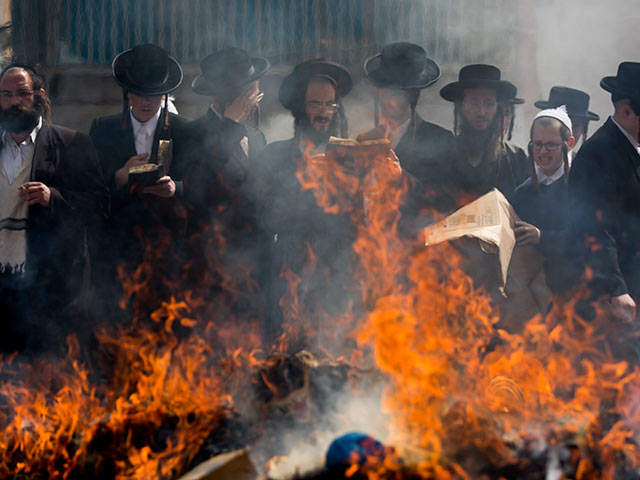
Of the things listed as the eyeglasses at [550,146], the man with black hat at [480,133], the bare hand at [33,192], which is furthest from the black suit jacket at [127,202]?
the eyeglasses at [550,146]

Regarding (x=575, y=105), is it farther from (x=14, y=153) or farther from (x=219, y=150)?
(x=14, y=153)

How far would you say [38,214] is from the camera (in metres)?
4.85

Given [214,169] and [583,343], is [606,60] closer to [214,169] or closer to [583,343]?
[583,343]

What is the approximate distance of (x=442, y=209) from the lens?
486cm

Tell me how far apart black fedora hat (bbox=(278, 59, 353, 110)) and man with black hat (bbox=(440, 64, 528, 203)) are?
77 cm

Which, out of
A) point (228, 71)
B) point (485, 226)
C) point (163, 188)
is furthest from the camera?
point (228, 71)

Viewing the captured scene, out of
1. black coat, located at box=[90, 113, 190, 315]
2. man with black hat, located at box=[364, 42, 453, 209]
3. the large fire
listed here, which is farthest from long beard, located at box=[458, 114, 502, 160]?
black coat, located at box=[90, 113, 190, 315]

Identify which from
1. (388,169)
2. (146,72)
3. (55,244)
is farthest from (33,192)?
(388,169)

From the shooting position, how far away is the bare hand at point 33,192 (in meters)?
4.66

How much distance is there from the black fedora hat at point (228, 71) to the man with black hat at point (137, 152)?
0.81 feet

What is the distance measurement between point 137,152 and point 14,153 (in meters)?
0.79

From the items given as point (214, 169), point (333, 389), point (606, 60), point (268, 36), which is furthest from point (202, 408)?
point (606, 60)

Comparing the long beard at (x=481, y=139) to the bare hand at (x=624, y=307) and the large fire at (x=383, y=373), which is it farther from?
the bare hand at (x=624, y=307)

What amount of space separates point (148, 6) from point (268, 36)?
139cm
